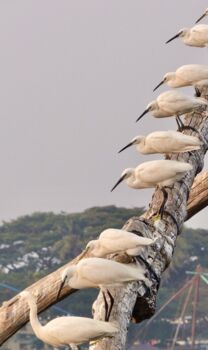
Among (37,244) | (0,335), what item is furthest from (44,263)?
(0,335)

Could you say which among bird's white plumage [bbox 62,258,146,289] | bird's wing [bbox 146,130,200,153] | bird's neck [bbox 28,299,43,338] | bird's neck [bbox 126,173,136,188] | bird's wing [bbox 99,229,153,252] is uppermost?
bird's wing [bbox 146,130,200,153]

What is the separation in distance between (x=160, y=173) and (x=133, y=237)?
2.97ft

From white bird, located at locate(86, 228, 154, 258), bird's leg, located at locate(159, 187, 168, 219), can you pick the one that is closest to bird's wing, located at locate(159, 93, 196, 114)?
bird's leg, located at locate(159, 187, 168, 219)

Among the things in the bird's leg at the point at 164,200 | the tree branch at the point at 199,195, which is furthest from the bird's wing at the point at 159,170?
the tree branch at the point at 199,195

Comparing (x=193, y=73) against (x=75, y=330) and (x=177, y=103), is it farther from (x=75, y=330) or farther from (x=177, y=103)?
(x=75, y=330)

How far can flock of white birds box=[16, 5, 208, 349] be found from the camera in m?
5.61

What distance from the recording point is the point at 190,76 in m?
7.98

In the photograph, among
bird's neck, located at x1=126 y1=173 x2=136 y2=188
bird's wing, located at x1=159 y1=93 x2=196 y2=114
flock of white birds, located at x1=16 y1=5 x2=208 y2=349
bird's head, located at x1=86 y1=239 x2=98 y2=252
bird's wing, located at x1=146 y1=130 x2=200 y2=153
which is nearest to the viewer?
flock of white birds, located at x1=16 y1=5 x2=208 y2=349

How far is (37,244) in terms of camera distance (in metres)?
46.6

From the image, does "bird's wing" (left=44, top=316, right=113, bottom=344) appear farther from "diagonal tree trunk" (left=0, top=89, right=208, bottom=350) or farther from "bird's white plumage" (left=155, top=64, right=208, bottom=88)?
"bird's white plumage" (left=155, top=64, right=208, bottom=88)

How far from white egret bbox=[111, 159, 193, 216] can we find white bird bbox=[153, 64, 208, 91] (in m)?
0.96

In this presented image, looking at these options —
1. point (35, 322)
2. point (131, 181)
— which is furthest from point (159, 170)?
point (35, 322)

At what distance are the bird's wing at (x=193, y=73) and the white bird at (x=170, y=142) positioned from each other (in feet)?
1.98

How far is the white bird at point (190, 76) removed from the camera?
25.8 feet
